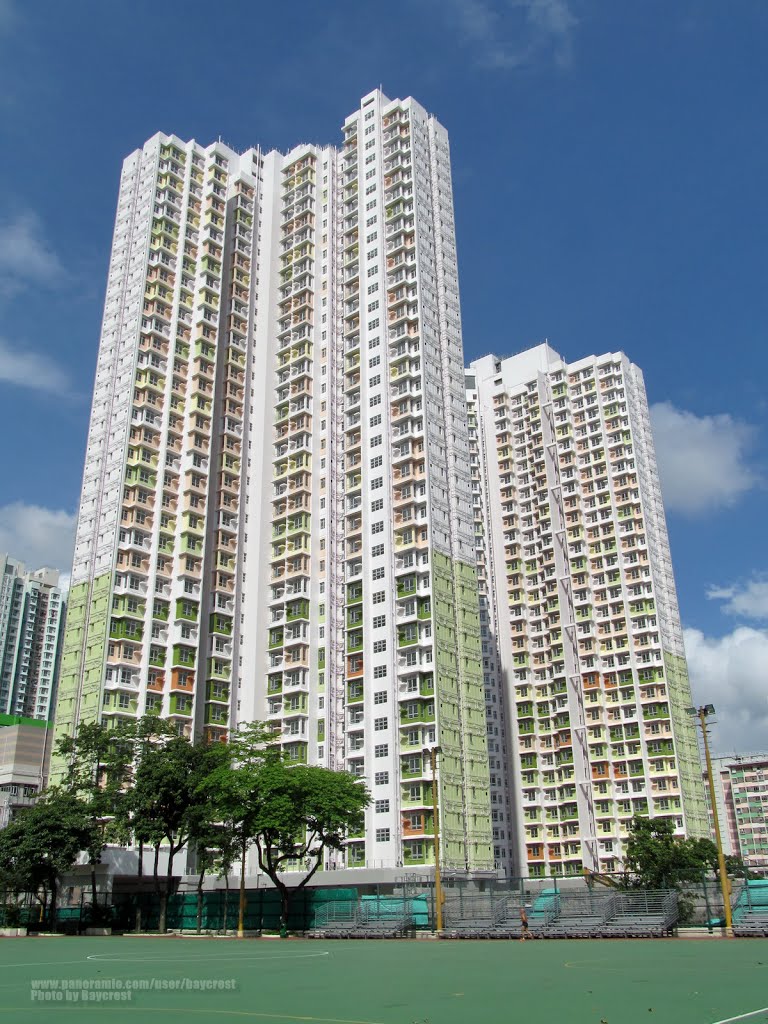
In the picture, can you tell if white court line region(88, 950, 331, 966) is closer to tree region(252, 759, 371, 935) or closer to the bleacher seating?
tree region(252, 759, 371, 935)

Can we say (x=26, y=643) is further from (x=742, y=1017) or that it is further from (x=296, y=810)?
(x=742, y=1017)

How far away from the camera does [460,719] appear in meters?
82.8

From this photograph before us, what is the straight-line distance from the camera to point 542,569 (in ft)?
430

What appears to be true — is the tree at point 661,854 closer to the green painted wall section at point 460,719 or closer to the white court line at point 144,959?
the green painted wall section at point 460,719

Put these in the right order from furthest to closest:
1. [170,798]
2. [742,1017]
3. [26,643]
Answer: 1. [26,643]
2. [170,798]
3. [742,1017]

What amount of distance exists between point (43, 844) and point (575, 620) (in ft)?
264

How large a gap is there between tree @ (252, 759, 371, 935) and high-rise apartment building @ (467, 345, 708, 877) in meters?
62.0

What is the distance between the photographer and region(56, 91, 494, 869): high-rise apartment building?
273ft

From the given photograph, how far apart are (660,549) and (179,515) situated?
6984 centimetres

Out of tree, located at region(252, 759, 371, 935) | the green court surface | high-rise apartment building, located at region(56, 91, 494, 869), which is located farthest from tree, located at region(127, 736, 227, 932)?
the green court surface

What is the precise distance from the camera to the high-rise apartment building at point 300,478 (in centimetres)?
8331

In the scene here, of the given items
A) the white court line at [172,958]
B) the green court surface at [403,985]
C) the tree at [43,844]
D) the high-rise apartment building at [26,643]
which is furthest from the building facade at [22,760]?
the white court line at [172,958]

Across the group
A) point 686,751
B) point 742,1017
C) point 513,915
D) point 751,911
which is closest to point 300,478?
point 513,915

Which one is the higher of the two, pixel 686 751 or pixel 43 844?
pixel 686 751
